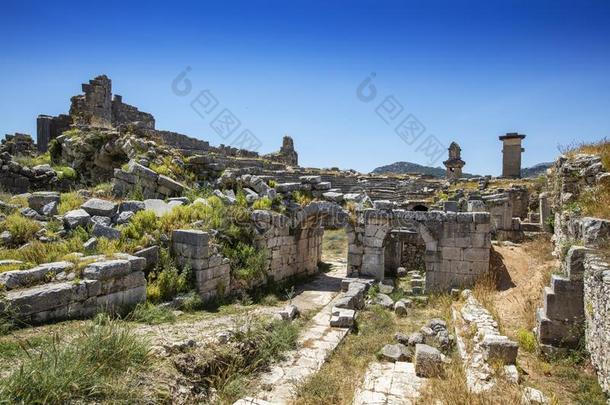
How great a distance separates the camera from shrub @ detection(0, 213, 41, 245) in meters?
7.46

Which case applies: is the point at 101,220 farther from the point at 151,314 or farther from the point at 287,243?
the point at 287,243

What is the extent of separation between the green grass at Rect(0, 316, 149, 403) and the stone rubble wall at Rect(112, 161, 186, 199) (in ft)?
22.9

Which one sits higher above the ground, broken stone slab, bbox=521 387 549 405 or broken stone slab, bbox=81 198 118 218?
broken stone slab, bbox=81 198 118 218

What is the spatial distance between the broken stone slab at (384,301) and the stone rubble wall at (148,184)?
6195 millimetres

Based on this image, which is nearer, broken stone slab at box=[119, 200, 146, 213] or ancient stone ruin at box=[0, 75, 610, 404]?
ancient stone ruin at box=[0, 75, 610, 404]

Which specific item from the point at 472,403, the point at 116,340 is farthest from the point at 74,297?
the point at 472,403

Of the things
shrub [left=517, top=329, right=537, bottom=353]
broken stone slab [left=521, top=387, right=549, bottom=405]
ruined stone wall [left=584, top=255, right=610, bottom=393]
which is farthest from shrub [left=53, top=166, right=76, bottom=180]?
ruined stone wall [left=584, top=255, right=610, bottom=393]

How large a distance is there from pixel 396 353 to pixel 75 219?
6.77 metres

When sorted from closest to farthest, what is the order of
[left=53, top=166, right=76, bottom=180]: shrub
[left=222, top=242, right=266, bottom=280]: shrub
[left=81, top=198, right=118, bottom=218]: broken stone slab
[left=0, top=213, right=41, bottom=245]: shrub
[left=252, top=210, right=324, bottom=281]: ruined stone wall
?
[left=0, top=213, right=41, bottom=245]: shrub, [left=81, top=198, right=118, bottom=218]: broken stone slab, [left=222, top=242, right=266, bottom=280]: shrub, [left=252, top=210, right=324, bottom=281]: ruined stone wall, [left=53, top=166, right=76, bottom=180]: shrub

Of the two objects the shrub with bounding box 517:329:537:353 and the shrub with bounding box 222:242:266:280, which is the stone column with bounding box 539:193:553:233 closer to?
the shrub with bounding box 517:329:537:353

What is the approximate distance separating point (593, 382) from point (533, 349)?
131cm

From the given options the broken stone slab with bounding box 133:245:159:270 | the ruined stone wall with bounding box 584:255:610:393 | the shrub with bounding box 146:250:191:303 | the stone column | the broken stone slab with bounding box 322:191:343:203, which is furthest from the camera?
the stone column

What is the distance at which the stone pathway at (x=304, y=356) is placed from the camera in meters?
5.43

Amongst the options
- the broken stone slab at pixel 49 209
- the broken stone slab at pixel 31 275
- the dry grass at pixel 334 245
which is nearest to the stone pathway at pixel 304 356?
the broken stone slab at pixel 31 275
